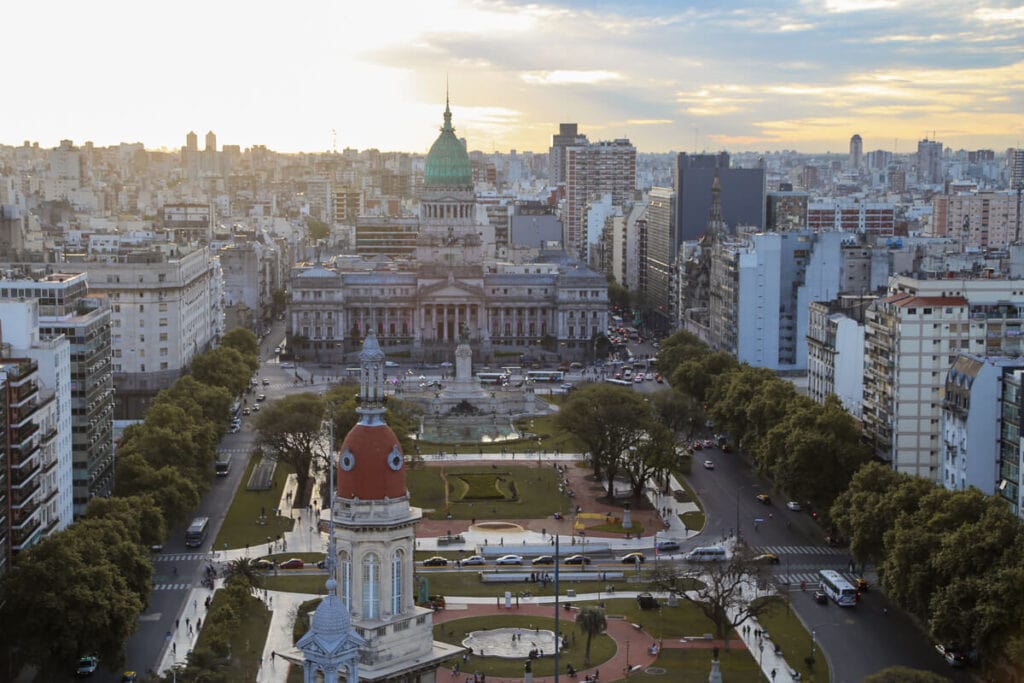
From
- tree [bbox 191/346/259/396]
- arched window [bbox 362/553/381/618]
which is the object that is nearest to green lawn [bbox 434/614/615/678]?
arched window [bbox 362/553/381/618]

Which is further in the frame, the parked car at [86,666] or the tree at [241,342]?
the tree at [241,342]

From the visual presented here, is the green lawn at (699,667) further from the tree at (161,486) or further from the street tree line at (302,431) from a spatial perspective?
the street tree line at (302,431)

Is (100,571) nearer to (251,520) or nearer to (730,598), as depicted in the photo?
(730,598)

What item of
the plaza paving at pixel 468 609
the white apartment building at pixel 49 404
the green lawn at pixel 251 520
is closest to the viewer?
the plaza paving at pixel 468 609

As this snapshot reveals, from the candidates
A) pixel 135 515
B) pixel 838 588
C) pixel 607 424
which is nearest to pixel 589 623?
pixel 838 588

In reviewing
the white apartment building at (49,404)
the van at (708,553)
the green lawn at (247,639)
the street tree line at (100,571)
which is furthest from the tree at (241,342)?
the green lawn at (247,639)

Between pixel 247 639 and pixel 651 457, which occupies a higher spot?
pixel 651 457

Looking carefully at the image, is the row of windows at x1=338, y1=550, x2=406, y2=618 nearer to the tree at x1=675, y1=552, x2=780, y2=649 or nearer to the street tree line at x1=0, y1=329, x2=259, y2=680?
the street tree line at x1=0, y1=329, x2=259, y2=680
